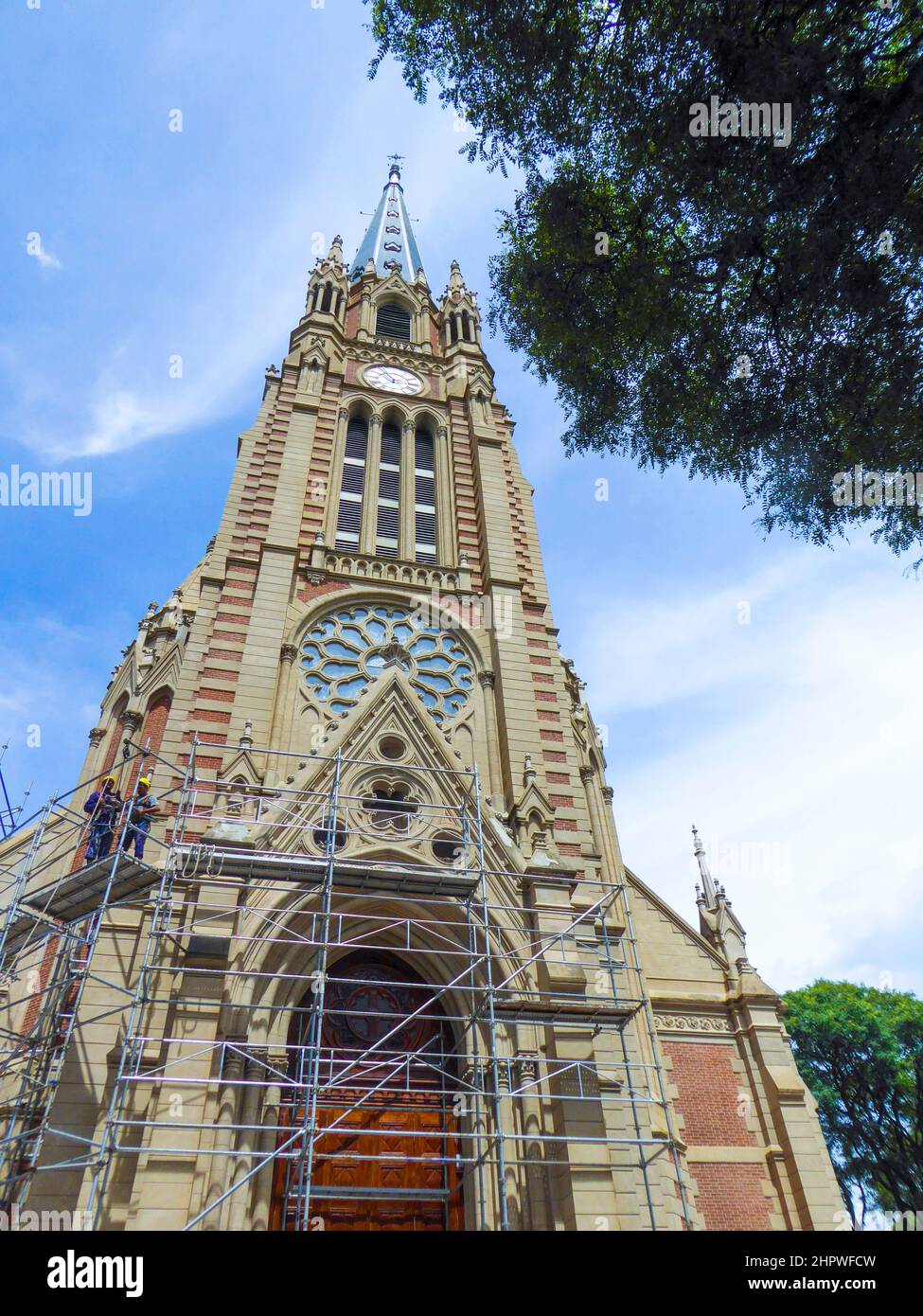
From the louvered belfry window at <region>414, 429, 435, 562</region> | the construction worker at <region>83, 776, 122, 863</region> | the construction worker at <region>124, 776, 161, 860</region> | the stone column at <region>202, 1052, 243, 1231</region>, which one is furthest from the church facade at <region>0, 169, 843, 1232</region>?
the construction worker at <region>83, 776, 122, 863</region>

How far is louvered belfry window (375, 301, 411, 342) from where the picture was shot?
32.3 meters

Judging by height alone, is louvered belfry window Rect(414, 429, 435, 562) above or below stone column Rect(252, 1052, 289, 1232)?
above

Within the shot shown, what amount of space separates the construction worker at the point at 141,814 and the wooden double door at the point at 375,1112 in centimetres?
402

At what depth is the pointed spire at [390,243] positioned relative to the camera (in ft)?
132

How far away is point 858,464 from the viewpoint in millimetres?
12125

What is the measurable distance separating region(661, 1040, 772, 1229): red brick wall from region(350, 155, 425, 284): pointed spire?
1240 inches

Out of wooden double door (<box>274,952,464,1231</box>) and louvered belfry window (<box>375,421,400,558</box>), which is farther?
louvered belfry window (<box>375,421,400,558</box>)

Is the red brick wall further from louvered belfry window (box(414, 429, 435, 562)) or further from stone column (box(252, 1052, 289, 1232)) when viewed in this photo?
louvered belfry window (box(414, 429, 435, 562))

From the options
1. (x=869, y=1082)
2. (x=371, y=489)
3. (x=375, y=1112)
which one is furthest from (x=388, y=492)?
(x=869, y=1082)

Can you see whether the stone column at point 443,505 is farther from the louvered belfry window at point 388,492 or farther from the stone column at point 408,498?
the louvered belfry window at point 388,492

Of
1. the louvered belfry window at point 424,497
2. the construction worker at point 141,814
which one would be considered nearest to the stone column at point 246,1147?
the construction worker at point 141,814

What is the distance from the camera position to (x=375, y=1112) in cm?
1397
